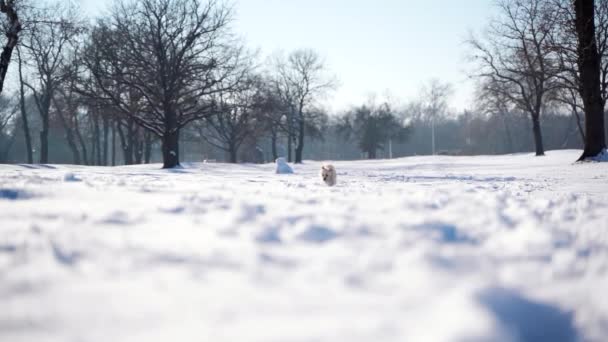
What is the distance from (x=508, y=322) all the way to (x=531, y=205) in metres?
1.56

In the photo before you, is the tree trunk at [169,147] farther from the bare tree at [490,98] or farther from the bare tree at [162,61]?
the bare tree at [490,98]

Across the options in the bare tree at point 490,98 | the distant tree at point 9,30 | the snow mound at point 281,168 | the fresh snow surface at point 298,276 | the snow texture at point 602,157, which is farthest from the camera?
the bare tree at point 490,98

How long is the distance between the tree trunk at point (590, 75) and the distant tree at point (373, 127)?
32215 mm

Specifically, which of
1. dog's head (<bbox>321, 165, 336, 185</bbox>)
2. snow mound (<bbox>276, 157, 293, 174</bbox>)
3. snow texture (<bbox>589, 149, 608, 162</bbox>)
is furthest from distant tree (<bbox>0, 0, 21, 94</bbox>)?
snow texture (<bbox>589, 149, 608, 162</bbox>)

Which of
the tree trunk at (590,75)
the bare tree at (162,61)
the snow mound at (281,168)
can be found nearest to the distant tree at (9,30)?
the bare tree at (162,61)

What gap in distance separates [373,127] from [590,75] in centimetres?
3278

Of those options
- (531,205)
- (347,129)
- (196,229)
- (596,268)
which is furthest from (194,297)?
(347,129)

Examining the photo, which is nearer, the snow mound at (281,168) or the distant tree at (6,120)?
the snow mound at (281,168)

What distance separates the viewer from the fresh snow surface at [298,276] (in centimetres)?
81

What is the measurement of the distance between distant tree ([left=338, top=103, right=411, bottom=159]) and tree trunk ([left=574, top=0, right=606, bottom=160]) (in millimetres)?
Answer: 32215

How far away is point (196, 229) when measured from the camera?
1463mm

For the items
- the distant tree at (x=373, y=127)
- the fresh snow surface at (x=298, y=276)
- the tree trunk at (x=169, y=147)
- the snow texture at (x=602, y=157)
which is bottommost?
the fresh snow surface at (x=298, y=276)

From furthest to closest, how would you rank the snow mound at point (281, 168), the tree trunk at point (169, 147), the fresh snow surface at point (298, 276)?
the tree trunk at point (169, 147) < the snow mound at point (281, 168) < the fresh snow surface at point (298, 276)

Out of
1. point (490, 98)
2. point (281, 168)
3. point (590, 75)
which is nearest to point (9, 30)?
point (281, 168)
